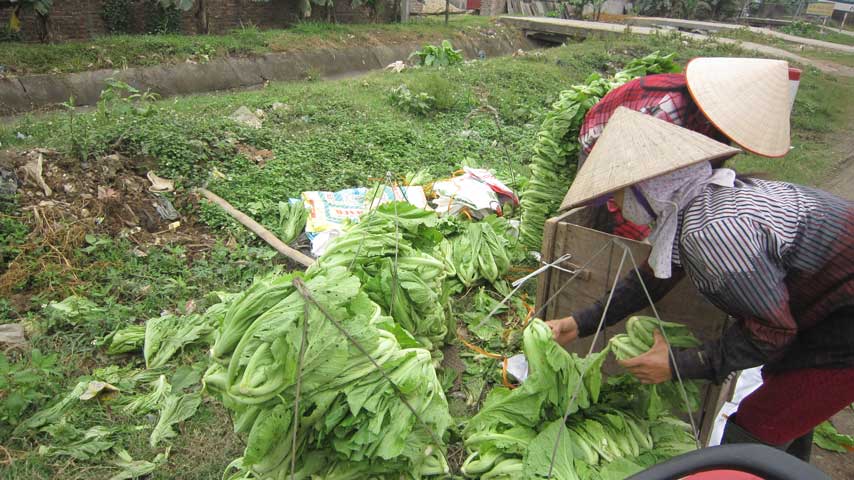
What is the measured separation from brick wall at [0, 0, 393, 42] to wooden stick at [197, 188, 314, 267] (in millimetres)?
10065

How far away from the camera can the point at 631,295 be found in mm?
2400

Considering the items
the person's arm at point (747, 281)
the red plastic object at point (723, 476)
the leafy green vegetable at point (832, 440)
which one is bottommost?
the leafy green vegetable at point (832, 440)

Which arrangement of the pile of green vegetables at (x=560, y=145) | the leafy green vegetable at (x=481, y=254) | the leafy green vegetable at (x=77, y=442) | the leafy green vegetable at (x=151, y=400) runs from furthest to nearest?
the leafy green vegetable at (x=481, y=254) < the pile of green vegetables at (x=560, y=145) < the leafy green vegetable at (x=151, y=400) < the leafy green vegetable at (x=77, y=442)

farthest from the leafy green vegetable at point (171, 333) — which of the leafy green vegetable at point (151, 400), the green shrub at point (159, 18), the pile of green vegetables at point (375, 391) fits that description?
the green shrub at point (159, 18)

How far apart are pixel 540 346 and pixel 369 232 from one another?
125 centimetres

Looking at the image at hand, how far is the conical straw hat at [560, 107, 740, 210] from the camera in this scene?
1859 mm

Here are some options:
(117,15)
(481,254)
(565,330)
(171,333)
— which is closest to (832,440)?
(565,330)

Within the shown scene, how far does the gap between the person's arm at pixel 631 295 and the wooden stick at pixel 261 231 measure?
2.38m

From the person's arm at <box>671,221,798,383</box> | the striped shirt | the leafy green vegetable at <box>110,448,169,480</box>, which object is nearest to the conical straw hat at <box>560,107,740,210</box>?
the striped shirt

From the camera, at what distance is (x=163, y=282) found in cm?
411

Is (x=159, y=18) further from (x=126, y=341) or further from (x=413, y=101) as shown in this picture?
(x=126, y=341)

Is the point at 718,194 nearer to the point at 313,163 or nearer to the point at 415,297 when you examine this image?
the point at 415,297

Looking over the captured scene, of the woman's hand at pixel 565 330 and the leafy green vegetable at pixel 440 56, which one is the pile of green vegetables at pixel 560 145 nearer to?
the woman's hand at pixel 565 330

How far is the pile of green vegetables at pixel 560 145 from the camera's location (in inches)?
156
